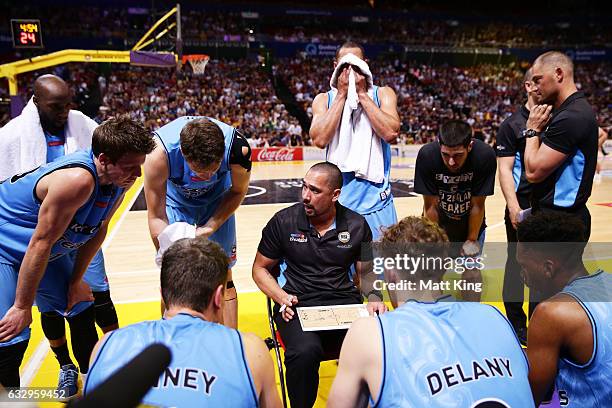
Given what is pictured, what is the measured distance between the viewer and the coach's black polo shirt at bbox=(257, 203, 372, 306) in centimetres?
341

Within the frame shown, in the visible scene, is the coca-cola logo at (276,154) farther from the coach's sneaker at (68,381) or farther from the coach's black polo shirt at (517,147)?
the coach's sneaker at (68,381)

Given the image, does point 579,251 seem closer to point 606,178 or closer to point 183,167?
point 183,167

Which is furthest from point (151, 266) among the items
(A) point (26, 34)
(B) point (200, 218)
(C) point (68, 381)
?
(A) point (26, 34)

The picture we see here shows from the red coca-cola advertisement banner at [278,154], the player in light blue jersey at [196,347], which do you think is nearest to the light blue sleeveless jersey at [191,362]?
the player in light blue jersey at [196,347]

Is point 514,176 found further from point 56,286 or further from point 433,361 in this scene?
point 56,286

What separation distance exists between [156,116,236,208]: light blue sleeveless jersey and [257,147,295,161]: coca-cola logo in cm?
1374

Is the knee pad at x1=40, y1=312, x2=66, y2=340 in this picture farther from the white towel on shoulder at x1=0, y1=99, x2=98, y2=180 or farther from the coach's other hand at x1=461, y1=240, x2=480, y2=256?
the coach's other hand at x1=461, y1=240, x2=480, y2=256

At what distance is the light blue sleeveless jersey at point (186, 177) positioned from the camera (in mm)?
3471

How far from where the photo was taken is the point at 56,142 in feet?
12.6

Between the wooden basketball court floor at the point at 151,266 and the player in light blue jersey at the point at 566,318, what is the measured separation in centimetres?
167

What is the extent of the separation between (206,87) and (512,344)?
2315cm

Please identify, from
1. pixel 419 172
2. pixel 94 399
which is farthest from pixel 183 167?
pixel 94 399

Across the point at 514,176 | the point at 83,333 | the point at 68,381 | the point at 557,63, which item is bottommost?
the point at 68,381

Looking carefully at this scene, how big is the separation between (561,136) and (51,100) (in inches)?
132
